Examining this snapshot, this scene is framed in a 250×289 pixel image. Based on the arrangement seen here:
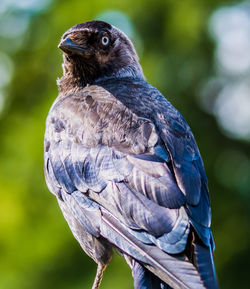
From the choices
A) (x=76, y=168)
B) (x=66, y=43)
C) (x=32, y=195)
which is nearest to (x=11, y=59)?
(x=32, y=195)

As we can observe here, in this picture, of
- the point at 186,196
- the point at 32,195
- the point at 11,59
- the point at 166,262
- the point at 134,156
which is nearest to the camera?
the point at 166,262

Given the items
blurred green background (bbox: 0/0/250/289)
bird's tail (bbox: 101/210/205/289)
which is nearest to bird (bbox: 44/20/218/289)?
bird's tail (bbox: 101/210/205/289)

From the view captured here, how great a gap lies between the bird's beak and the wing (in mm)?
494

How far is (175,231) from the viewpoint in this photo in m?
4.14

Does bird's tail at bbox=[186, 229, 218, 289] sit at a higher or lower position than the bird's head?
lower

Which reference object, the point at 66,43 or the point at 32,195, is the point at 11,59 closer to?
the point at 32,195

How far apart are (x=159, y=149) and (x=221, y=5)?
1037 cm

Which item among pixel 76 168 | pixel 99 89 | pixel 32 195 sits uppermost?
pixel 99 89

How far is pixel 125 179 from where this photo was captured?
4590 mm

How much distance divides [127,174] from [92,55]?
192 centimetres

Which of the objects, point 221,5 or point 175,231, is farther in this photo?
point 221,5

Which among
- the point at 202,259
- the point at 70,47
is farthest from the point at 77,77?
the point at 202,259

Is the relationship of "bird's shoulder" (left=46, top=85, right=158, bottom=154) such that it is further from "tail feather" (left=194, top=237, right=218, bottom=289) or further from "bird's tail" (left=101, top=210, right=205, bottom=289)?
"tail feather" (left=194, top=237, right=218, bottom=289)

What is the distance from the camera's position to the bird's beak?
229 inches
